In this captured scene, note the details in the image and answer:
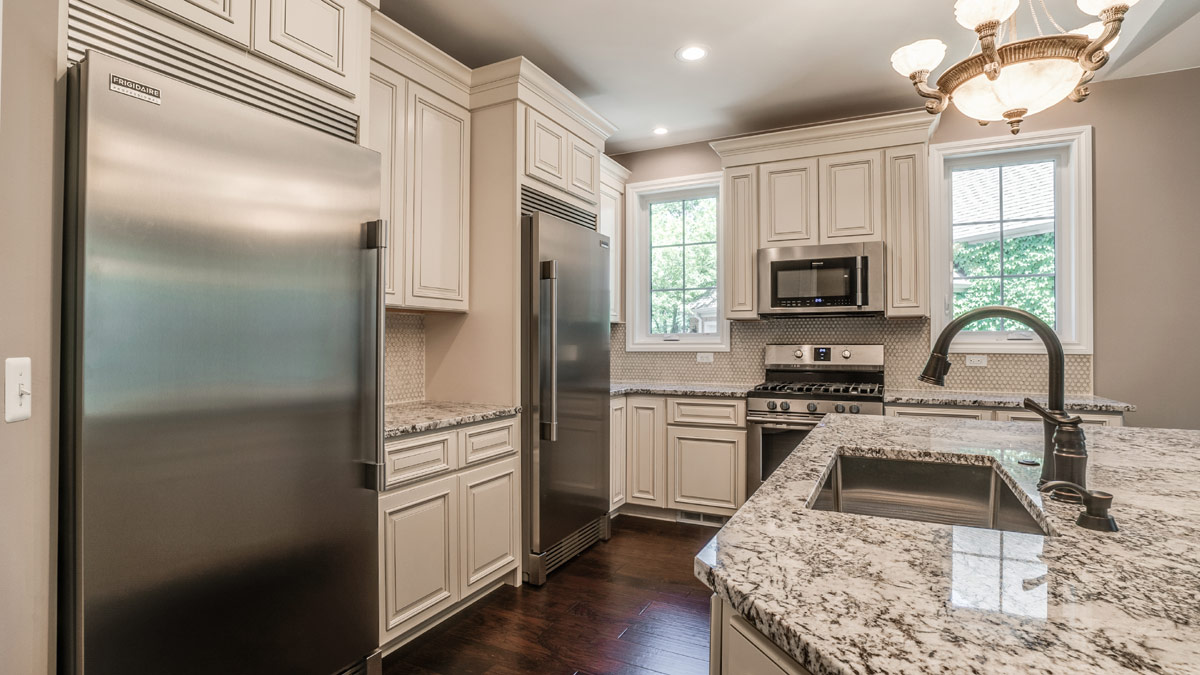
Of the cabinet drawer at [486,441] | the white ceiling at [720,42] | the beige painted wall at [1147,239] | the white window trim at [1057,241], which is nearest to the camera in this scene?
the cabinet drawer at [486,441]

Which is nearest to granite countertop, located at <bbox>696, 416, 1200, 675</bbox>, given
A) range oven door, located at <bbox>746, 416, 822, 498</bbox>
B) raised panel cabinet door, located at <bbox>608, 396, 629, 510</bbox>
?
range oven door, located at <bbox>746, 416, 822, 498</bbox>

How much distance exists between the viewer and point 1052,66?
172 centimetres

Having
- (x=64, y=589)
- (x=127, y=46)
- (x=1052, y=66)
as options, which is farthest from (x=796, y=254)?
(x=64, y=589)

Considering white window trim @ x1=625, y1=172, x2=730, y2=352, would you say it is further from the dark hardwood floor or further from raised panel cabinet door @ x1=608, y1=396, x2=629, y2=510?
the dark hardwood floor

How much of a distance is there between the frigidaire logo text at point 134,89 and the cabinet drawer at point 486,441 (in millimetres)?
1521

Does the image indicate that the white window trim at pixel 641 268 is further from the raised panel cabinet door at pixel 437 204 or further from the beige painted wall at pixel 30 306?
the beige painted wall at pixel 30 306

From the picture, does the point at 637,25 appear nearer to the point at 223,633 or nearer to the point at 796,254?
the point at 796,254

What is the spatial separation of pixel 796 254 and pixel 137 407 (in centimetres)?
338

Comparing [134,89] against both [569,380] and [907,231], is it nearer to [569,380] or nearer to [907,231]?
[569,380]

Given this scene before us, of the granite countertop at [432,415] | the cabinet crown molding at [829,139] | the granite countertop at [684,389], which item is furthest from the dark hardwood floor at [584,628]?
the cabinet crown molding at [829,139]

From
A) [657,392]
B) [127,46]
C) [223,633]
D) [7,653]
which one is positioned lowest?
[223,633]

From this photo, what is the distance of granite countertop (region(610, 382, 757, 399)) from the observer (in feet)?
12.0

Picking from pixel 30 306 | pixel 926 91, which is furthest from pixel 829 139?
pixel 30 306

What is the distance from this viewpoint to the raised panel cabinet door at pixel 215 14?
1439mm
